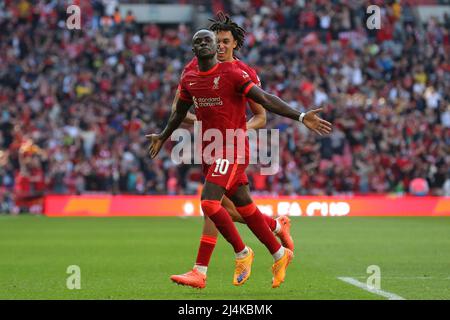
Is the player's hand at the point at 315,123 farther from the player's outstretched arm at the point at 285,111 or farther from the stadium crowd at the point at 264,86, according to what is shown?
the stadium crowd at the point at 264,86

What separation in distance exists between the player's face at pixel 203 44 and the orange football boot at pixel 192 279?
2.07m

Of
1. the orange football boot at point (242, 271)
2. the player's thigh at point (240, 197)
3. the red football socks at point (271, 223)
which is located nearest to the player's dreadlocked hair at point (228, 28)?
the player's thigh at point (240, 197)

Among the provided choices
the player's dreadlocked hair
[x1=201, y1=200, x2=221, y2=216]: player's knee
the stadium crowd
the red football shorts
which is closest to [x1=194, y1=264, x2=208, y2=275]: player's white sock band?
[x1=201, y1=200, x2=221, y2=216]: player's knee

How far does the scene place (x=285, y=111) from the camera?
9.63 metres

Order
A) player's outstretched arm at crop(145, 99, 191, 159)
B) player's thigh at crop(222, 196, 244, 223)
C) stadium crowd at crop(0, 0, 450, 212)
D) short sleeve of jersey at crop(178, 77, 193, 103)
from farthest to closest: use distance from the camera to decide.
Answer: stadium crowd at crop(0, 0, 450, 212), player's thigh at crop(222, 196, 244, 223), player's outstretched arm at crop(145, 99, 191, 159), short sleeve of jersey at crop(178, 77, 193, 103)

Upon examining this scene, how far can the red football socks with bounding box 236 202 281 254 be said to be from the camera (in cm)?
1018

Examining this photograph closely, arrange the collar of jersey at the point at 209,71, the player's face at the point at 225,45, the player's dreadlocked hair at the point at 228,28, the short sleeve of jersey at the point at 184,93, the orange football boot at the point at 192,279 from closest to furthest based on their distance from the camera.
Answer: the orange football boot at the point at 192,279, the collar of jersey at the point at 209,71, the short sleeve of jersey at the point at 184,93, the player's face at the point at 225,45, the player's dreadlocked hair at the point at 228,28

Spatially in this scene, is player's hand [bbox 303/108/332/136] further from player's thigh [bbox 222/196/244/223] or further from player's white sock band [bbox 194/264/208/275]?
player's thigh [bbox 222/196/244/223]

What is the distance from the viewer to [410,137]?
3048 cm

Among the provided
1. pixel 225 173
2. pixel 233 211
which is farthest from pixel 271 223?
pixel 225 173

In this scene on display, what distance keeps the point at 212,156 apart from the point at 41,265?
3882 millimetres

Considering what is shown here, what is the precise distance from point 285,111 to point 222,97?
666mm

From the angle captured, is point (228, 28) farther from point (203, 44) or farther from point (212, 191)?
point (212, 191)

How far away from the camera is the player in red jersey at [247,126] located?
391 inches
